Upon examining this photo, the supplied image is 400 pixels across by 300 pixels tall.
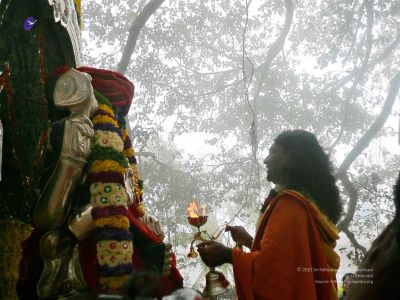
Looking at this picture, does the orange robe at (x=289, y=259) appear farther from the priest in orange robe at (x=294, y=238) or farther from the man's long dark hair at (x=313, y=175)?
the man's long dark hair at (x=313, y=175)

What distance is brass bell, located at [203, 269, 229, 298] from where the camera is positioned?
2.29 meters

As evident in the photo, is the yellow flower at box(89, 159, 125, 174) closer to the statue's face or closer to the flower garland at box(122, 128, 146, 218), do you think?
the statue's face

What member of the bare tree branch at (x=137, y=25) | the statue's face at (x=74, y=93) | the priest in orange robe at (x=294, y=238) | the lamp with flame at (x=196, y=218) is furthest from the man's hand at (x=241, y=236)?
the bare tree branch at (x=137, y=25)

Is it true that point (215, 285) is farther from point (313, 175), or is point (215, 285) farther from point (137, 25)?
point (137, 25)

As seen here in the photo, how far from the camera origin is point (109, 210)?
201 cm

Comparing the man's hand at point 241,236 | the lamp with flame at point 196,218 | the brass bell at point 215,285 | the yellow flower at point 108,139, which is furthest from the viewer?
the man's hand at point 241,236

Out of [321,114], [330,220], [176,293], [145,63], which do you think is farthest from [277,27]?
[176,293]

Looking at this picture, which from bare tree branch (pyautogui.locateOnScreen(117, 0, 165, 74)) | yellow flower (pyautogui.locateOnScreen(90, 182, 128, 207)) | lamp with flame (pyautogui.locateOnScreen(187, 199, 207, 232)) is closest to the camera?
yellow flower (pyautogui.locateOnScreen(90, 182, 128, 207))

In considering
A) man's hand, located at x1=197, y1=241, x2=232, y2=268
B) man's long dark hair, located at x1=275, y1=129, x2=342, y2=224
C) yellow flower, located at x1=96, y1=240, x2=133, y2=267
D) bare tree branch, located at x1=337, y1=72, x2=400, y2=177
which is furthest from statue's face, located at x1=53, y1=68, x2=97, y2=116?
bare tree branch, located at x1=337, y1=72, x2=400, y2=177

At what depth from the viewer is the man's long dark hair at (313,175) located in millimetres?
2639

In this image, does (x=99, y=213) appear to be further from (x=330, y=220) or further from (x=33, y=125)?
(x=330, y=220)

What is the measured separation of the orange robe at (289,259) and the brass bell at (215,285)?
0.27 ft

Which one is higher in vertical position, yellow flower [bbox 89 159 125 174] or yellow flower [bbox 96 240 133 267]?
yellow flower [bbox 89 159 125 174]

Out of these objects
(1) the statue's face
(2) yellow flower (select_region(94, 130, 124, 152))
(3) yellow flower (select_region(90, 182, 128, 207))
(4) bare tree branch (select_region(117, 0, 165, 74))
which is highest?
(4) bare tree branch (select_region(117, 0, 165, 74))
